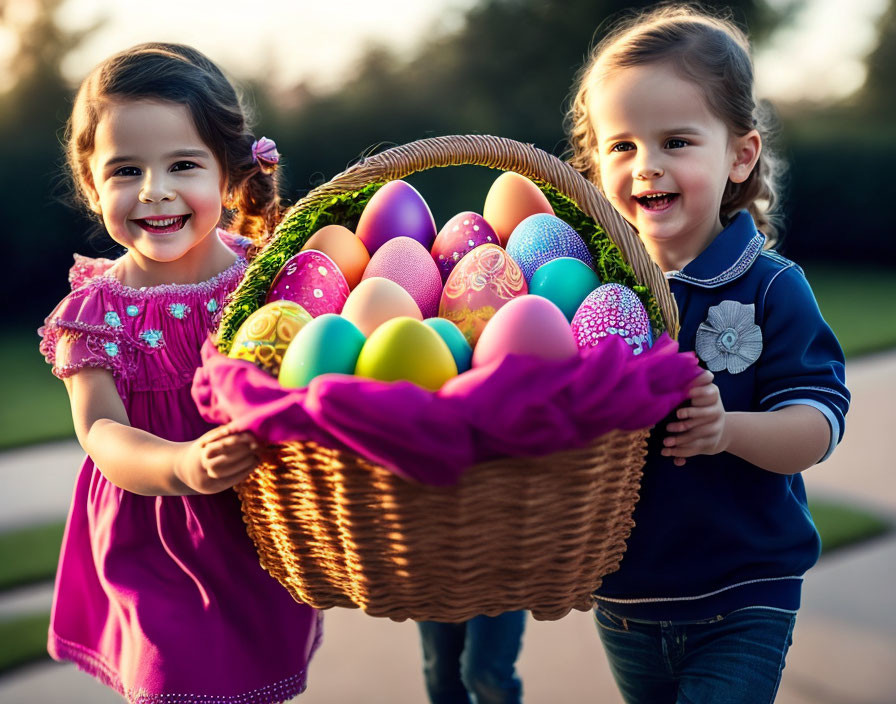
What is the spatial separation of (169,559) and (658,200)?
47.0 inches

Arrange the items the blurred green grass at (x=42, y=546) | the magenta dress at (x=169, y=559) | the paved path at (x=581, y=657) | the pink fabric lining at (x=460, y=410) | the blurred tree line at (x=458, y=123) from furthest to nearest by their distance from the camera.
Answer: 1. the blurred tree line at (x=458, y=123)
2. the blurred green grass at (x=42, y=546)
3. the paved path at (x=581, y=657)
4. the magenta dress at (x=169, y=559)
5. the pink fabric lining at (x=460, y=410)

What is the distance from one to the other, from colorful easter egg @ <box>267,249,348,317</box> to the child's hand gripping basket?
3.7 inches

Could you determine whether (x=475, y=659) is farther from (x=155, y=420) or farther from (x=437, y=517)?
(x=437, y=517)

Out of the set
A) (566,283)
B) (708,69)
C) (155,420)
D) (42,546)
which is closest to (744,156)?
(708,69)

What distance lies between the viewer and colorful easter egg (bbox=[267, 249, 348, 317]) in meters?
1.65

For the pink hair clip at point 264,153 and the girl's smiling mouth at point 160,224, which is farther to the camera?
the pink hair clip at point 264,153

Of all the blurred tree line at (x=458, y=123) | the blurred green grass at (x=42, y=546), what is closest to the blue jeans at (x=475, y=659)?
the blurred green grass at (x=42, y=546)

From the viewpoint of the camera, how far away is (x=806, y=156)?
43.4 feet

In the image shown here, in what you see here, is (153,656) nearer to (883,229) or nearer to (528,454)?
(528,454)

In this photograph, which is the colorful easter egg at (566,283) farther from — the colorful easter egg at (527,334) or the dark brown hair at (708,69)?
the dark brown hair at (708,69)

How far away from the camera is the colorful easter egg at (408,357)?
139 centimetres

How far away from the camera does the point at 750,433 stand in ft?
5.30

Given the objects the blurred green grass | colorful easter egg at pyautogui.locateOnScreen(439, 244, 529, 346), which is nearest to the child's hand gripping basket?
colorful easter egg at pyautogui.locateOnScreen(439, 244, 529, 346)

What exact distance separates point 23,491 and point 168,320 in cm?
348
